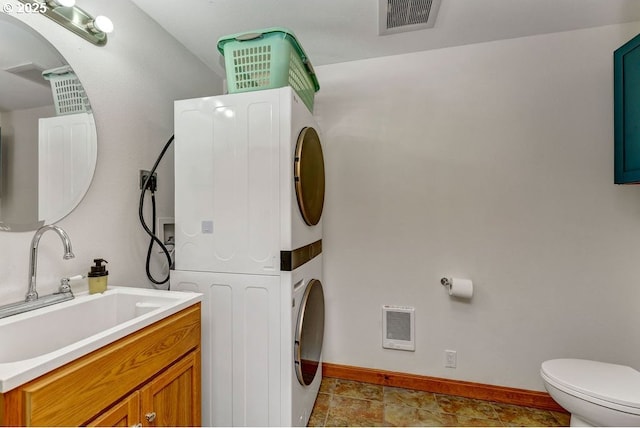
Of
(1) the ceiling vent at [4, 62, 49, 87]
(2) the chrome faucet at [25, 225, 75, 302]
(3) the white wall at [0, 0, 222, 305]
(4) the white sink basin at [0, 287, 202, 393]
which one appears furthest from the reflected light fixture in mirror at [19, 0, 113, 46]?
(4) the white sink basin at [0, 287, 202, 393]

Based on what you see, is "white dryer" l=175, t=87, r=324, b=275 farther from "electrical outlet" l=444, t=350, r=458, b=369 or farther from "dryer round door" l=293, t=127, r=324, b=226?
"electrical outlet" l=444, t=350, r=458, b=369

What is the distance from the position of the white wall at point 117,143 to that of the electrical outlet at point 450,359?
2.05m

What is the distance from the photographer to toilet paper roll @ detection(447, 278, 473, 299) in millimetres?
1863

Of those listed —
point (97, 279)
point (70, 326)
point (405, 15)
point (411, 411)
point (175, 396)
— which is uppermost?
point (405, 15)

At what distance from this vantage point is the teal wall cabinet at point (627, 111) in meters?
1.55

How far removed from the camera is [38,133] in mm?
1112

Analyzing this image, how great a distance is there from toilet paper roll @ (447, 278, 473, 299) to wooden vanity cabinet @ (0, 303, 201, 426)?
161 centimetres

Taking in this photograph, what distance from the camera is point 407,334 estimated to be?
2064 mm

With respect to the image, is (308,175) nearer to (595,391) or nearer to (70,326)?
(70,326)

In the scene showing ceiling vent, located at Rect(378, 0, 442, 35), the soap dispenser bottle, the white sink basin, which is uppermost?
ceiling vent, located at Rect(378, 0, 442, 35)

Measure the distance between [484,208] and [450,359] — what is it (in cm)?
111

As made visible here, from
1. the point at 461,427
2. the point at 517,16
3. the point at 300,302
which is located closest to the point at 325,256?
the point at 300,302

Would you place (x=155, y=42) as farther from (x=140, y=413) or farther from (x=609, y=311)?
(x=609, y=311)

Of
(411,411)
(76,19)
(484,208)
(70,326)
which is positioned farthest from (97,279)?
(484,208)
